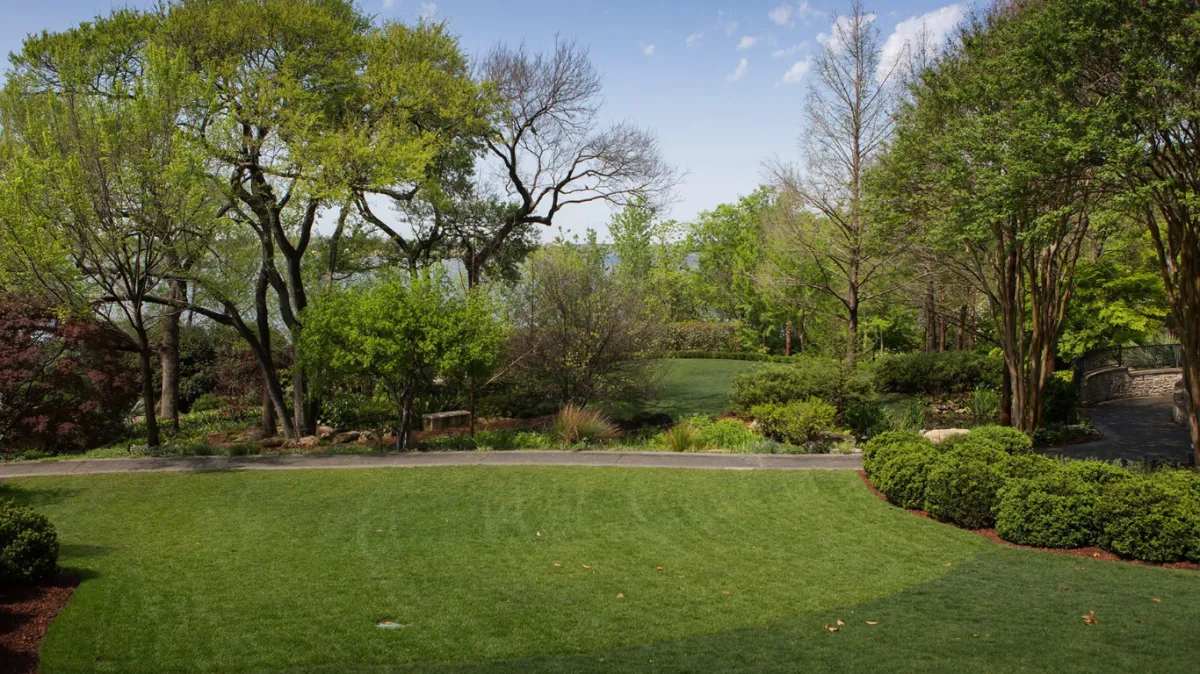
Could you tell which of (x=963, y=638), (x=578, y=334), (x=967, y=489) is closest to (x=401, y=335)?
(x=578, y=334)

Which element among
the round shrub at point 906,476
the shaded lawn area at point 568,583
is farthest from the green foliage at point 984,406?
the shaded lawn area at point 568,583

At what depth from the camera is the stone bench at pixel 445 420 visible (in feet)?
67.8

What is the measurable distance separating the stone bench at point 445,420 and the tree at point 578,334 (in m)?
3.70

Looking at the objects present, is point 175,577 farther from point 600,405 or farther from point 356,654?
point 600,405

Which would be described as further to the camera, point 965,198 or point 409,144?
point 409,144

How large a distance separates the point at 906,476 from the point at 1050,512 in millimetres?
1833

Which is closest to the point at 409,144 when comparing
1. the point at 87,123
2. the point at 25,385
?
the point at 87,123

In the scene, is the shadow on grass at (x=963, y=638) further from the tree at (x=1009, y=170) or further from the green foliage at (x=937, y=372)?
the green foliage at (x=937, y=372)

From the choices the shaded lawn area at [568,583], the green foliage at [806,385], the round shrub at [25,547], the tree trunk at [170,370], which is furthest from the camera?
the tree trunk at [170,370]

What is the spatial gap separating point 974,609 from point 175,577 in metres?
7.39

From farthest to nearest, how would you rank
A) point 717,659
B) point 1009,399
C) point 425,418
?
point 425,418, point 1009,399, point 717,659

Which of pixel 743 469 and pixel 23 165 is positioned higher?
pixel 23 165

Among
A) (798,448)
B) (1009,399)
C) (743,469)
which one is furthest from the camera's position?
(1009,399)

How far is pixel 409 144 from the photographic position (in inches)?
659
